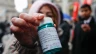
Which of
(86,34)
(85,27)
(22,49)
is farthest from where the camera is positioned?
(86,34)

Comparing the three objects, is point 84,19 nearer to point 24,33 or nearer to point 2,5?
point 24,33

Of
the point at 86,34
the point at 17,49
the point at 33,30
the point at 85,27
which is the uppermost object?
the point at 33,30

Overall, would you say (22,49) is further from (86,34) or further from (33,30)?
(86,34)

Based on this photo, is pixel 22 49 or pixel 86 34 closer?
pixel 22 49

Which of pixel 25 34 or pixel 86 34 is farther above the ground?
pixel 25 34

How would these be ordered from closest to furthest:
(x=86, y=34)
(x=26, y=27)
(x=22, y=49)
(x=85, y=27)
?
1. (x=26, y=27)
2. (x=22, y=49)
3. (x=85, y=27)
4. (x=86, y=34)

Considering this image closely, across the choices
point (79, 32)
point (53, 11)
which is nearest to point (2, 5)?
point (79, 32)

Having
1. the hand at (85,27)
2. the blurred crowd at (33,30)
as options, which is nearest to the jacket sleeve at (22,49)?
the blurred crowd at (33,30)

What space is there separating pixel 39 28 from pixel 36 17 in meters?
0.06

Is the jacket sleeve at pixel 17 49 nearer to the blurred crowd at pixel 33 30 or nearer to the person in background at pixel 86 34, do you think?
the blurred crowd at pixel 33 30

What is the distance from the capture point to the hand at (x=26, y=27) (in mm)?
1112

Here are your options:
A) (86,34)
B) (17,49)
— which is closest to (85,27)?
(86,34)

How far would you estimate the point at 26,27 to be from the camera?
113cm

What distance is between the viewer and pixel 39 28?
1144 millimetres
